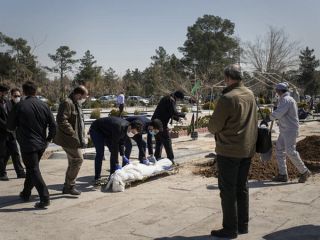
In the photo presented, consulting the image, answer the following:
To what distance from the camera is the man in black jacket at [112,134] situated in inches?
280

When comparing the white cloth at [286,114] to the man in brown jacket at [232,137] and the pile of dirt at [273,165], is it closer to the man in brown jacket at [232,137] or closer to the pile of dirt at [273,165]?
the pile of dirt at [273,165]

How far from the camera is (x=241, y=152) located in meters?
4.67

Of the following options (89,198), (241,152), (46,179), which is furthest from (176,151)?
(241,152)

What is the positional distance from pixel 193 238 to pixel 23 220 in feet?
7.20

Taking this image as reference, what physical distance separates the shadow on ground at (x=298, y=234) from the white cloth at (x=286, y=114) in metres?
2.55

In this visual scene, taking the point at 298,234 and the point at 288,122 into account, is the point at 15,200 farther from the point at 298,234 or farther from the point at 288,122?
the point at 288,122

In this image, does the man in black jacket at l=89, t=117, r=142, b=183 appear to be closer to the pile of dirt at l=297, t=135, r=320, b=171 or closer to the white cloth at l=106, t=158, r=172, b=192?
the white cloth at l=106, t=158, r=172, b=192

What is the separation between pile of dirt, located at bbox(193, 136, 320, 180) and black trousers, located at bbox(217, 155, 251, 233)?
323 cm

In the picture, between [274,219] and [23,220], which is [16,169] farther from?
[274,219]

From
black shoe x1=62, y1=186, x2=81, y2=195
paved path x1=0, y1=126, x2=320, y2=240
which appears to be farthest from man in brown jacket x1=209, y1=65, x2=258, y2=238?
black shoe x1=62, y1=186, x2=81, y2=195

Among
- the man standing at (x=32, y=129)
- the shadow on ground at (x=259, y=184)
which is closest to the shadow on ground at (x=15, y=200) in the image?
the man standing at (x=32, y=129)

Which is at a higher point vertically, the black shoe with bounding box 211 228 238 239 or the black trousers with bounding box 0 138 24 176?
the black trousers with bounding box 0 138 24 176

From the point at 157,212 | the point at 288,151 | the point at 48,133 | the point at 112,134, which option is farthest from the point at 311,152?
the point at 48,133

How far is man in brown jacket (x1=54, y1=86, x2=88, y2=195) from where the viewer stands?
656 centimetres
